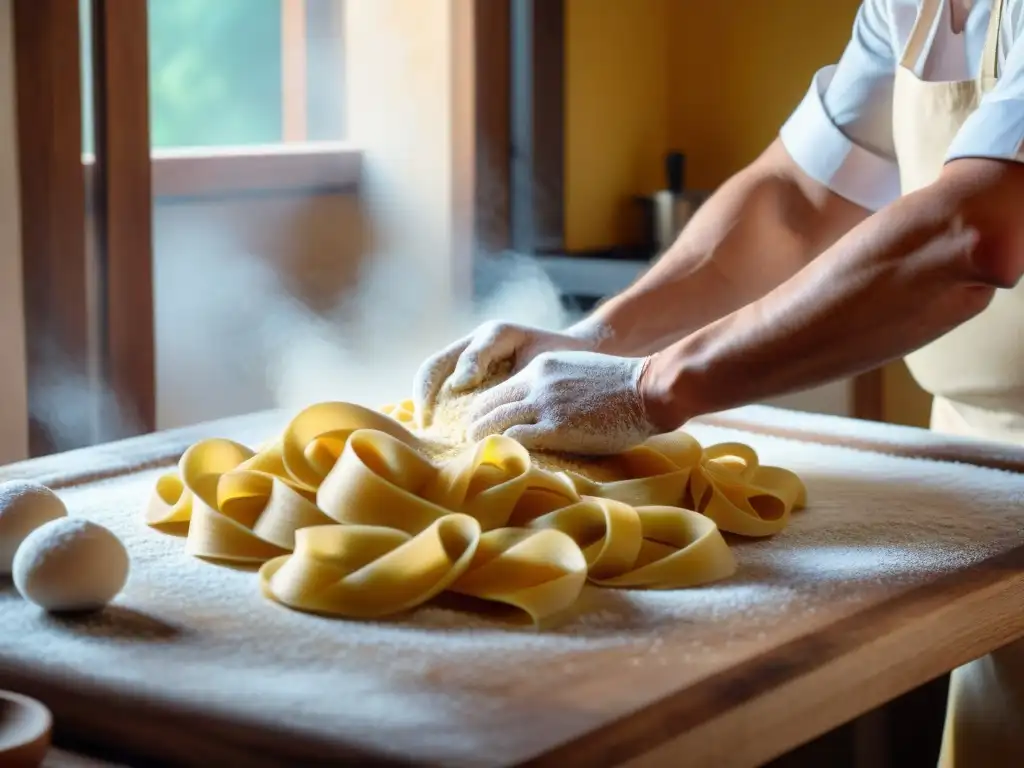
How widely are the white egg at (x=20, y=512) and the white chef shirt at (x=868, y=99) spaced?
1.20m

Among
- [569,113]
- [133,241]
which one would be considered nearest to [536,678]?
[133,241]

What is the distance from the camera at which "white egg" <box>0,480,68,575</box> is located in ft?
4.02

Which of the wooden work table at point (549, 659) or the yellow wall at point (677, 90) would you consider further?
the yellow wall at point (677, 90)

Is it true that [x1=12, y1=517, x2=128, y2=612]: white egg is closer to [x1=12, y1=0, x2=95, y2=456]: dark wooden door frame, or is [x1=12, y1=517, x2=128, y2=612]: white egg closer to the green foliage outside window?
[x1=12, y1=0, x2=95, y2=456]: dark wooden door frame

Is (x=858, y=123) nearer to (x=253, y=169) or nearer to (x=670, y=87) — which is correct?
(x=253, y=169)

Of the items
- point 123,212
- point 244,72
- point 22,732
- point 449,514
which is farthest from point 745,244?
point 244,72

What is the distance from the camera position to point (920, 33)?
1864 mm

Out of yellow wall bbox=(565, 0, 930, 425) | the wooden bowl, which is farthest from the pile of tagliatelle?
yellow wall bbox=(565, 0, 930, 425)

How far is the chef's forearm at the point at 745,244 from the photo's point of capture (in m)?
2.00

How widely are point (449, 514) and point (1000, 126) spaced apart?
0.69 metres

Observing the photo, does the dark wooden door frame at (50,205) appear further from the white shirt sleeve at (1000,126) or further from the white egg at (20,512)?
the white shirt sleeve at (1000,126)

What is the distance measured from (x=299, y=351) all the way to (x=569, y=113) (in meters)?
0.90

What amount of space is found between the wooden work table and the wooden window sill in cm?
135

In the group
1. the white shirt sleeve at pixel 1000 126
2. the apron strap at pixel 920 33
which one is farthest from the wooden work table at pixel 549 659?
the apron strap at pixel 920 33
